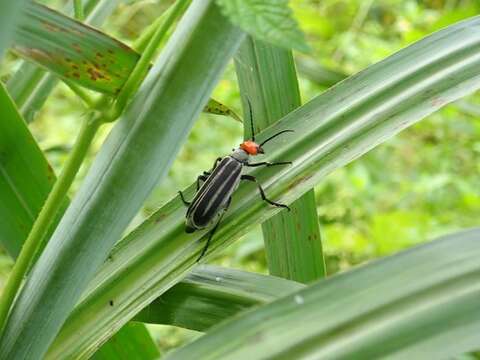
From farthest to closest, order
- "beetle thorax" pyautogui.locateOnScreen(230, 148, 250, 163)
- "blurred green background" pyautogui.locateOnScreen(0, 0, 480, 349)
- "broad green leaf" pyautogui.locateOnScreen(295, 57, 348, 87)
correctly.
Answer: "blurred green background" pyautogui.locateOnScreen(0, 0, 480, 349)
"broad green leaf" pyautogui.locateOnScreen(295, 57, 348, 87)
"beetle thorax" pyautogui.locateOnScreen(230, 148, 250, 163)

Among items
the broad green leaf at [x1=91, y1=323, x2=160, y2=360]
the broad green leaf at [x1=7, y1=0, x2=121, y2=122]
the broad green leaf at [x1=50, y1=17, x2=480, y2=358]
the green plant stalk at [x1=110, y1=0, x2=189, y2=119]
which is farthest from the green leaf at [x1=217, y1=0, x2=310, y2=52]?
the broad green leaf at [x1=7, y1=0, x2=121, y2=122]

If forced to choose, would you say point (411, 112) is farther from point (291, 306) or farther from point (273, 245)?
point (291, 306)

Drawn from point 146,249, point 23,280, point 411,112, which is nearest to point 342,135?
point 411,112

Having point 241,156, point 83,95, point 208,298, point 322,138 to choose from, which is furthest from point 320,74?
point 83,95

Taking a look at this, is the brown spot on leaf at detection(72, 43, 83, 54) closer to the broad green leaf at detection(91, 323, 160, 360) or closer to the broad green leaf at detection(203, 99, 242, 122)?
the broad green leaf at detection(203, 99, 242, 122)

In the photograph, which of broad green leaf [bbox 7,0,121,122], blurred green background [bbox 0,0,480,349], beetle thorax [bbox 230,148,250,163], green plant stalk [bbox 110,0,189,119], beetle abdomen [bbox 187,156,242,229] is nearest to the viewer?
green plant stalk [bbox 110,0,189,119]

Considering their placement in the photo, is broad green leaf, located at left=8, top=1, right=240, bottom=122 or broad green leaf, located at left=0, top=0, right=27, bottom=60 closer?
broad green leaf, located at left=0, top=0, right=27, bottom=60

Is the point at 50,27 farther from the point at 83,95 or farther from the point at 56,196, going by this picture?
the point at 56,196

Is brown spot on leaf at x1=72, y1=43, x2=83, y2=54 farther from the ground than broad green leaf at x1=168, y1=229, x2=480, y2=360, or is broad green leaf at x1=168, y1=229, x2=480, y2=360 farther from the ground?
brown spot on leaf at x1=72, y1=43, x2=83, y2=54

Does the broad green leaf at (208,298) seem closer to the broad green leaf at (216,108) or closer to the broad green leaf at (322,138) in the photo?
the broad green leaf at (322,138)
